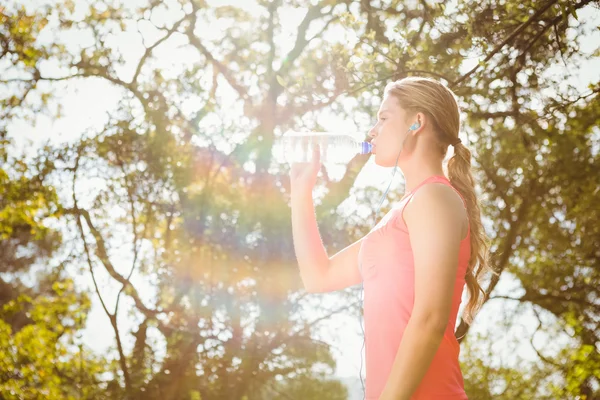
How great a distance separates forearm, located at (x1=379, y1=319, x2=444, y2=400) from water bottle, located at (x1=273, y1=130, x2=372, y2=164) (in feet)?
2.08

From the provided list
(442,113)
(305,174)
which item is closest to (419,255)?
(442,113)

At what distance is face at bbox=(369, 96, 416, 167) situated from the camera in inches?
65.4

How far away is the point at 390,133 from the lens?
5.49 feet

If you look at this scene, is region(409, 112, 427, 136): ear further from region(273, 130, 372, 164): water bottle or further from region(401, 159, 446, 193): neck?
region(273, 130, 372, 164): water bottle

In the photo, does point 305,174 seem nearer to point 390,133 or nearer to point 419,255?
point 390,133

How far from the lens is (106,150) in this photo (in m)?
8.41

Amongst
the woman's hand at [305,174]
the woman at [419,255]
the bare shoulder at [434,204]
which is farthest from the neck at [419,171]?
the woman's hand at [305,174]

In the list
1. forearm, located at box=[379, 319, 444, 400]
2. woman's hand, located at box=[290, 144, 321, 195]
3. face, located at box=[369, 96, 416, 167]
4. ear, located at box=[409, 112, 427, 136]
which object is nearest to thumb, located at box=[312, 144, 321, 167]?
woman's hand, located at box=[290, 144, 321, 195]

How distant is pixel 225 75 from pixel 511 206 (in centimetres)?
457

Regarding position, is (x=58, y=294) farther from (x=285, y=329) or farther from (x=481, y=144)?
(x=481, y=144)

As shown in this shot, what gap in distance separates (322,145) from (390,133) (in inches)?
19.4

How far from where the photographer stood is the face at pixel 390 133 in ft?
5.45

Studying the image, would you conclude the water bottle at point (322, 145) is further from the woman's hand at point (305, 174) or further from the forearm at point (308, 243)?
the forearm at point (308, 243)

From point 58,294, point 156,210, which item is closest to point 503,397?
point 156,210
